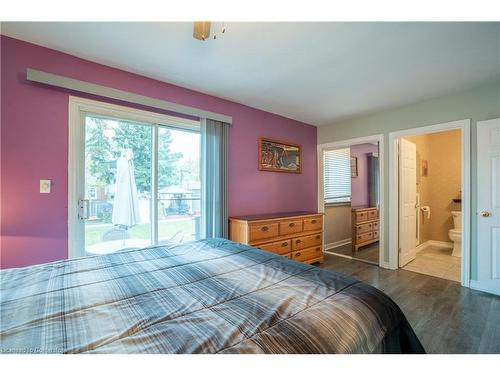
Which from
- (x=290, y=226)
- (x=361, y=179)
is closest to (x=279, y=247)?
(x=290, y=226)

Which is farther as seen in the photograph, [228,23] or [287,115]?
[287,115]

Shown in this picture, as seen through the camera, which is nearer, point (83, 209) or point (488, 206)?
point (83, 209)

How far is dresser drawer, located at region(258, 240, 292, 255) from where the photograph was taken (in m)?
2.88

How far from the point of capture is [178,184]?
2824 millimetres

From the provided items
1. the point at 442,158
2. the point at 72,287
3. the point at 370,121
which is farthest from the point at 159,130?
A: the point at 442,158

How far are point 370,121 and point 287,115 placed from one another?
1.29 meters

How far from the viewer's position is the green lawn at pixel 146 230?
225cm

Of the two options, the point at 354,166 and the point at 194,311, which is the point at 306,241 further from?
the point at 194,311

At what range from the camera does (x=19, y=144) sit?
185 centimetres

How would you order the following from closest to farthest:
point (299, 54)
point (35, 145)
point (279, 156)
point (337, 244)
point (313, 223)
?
point (35, 145), point (299, 54), point (313, 223), point (279, 156), point (337, 244)

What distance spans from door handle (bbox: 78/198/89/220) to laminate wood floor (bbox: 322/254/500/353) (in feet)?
9.91

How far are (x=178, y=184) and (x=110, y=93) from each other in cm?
116
